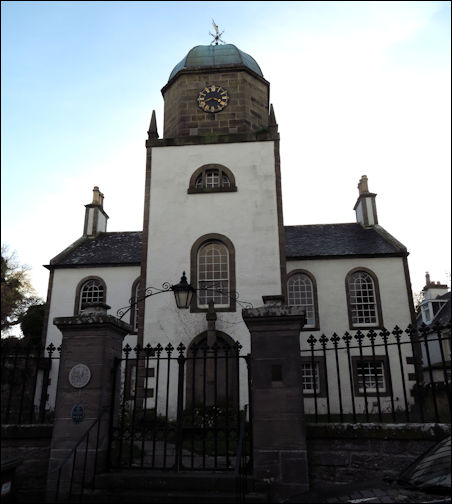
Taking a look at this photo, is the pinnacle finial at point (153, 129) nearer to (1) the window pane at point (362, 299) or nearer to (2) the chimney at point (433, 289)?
(1) the window pane at point (362, 299)

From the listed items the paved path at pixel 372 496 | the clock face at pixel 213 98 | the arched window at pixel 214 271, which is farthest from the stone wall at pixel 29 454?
the clock face at pixel 213 98

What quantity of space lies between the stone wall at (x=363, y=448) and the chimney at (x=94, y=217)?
2211 cm

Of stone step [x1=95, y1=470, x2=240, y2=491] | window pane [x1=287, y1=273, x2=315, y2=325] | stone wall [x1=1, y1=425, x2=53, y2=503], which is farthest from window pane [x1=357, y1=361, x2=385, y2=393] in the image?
stone wall [x1=1, y1=425, x2=53, y2=503]

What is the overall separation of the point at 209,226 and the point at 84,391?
1129 cm

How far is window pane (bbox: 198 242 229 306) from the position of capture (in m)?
16.9

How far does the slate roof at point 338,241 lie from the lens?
21.2 metres

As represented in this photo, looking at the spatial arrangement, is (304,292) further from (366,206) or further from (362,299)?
(366,206)

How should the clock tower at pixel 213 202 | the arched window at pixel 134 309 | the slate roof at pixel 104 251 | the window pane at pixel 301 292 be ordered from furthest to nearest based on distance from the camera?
the slate roof at pixel 104 251
the arched window at pixel 134 309
the window pane at pixel 301 292
the clock tower at pixel 213 202

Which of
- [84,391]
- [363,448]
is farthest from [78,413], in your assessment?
[363,448]

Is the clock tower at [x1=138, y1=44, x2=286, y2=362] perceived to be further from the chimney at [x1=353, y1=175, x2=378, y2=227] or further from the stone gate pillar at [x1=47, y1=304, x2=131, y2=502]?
the stone gate pillar at [x1=47, y1=304, x2=131, y2=502]

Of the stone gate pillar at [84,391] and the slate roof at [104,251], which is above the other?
the slate roof at [104,251]

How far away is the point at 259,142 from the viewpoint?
61.1 ft

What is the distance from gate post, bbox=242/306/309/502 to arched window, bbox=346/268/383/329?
14.1 m

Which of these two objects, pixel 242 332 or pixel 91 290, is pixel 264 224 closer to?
pixel 242 332
